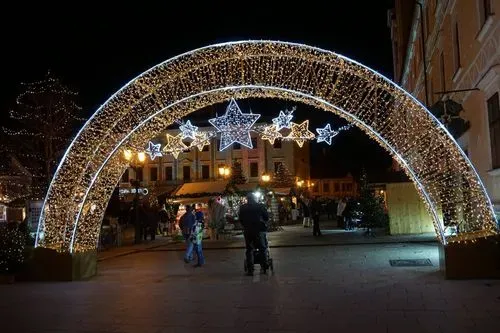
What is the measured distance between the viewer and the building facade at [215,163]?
61906 mm

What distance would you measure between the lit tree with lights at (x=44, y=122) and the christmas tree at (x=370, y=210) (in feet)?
58.0

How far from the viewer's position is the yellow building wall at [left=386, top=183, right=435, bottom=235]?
22.6m

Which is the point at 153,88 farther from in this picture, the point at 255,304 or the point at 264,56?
the point at 255,304

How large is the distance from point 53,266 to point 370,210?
638 inches

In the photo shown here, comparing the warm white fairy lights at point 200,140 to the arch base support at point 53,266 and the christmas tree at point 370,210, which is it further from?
the arch base support at point 53,266

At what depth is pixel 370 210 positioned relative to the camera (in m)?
25.1

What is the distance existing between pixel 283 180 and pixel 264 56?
1356 inches

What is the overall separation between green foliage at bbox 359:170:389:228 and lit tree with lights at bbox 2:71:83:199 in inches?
697

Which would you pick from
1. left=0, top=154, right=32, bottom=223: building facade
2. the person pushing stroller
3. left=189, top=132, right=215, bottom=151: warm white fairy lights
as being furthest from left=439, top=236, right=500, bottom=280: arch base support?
left=0, top=154, right=32, bottom=223: building facade

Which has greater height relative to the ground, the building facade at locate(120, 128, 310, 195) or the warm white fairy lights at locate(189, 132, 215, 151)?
the building facade at locate(120, 128, 310, 195)

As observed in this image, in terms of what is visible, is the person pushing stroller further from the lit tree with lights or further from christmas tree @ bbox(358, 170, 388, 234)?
the lit tree with lights

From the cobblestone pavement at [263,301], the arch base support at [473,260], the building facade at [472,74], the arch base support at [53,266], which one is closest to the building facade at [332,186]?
the building facade at [472,74]

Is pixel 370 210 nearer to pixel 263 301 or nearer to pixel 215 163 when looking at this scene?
pixel 263 301

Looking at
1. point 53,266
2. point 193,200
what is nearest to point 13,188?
point 193,200
